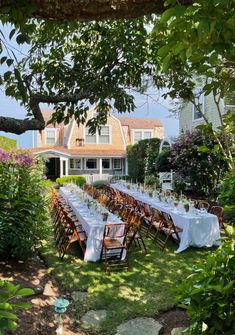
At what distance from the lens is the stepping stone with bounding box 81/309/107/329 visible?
4750mm

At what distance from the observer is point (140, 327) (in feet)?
15.4

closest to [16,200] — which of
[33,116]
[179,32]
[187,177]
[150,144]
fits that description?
[33,116]

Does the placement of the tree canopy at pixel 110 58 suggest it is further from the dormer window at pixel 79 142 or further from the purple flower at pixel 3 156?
the dormer window at pixel 79 142

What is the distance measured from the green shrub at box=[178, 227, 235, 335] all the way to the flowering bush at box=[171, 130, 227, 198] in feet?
37.1

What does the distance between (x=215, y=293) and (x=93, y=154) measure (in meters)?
28.7

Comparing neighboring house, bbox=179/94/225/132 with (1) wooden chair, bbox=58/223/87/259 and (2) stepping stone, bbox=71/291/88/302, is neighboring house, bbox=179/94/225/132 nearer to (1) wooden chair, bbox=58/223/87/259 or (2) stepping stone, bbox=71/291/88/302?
(1) wooden chair, bbox=58/223/87/259

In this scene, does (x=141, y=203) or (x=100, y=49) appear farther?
(x=141, y=203)

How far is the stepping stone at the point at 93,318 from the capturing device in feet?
15.6

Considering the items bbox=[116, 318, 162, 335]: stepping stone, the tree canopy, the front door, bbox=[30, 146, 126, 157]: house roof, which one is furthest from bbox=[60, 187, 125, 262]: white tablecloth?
the front door

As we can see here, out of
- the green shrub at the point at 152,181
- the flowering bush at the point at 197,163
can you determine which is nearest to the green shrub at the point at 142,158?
the green shrub at the point at 152,181

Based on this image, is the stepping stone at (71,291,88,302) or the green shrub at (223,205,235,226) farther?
the stepping stone at (71,291,88,302)

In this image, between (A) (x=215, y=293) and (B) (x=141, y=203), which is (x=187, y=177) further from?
(A) (x=215, y=293)

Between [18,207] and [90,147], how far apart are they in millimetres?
25785

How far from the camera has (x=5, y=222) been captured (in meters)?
6.51
